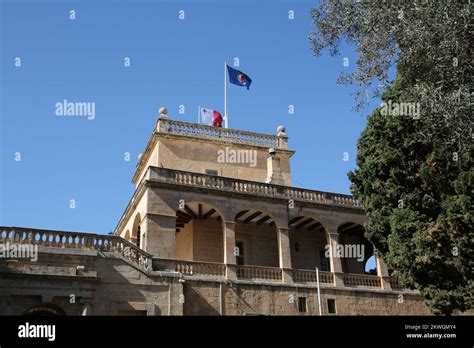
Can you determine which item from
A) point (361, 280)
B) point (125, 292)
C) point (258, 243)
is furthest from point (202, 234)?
point (361, 280)

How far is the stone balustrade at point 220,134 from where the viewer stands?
29675 mm

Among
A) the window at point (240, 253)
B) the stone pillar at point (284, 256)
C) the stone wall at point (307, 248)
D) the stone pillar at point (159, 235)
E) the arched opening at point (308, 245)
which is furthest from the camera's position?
the stone wall at point (307, 248)

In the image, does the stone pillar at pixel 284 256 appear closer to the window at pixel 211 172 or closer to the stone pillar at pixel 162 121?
the window at pixel 211 172

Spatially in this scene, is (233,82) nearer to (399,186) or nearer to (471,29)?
(399,186)

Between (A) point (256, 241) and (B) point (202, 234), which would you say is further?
(A) point (256, 241)

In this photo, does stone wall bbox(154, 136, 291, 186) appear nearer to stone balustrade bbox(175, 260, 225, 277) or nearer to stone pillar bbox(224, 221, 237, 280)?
stone pillar bbox(224, 221, 237, 280)

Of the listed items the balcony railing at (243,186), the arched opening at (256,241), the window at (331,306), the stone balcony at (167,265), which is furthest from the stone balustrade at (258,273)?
the balcony railing at (243,186)

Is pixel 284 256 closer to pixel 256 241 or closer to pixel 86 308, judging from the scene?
pixel 256 241

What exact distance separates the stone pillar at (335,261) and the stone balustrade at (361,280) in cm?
41

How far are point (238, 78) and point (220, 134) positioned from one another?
4.38 m

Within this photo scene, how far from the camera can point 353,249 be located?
3130 cm

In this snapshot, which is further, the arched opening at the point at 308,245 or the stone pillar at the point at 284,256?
the arched opening at the point at 308,245

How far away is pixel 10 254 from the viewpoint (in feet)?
62.4
